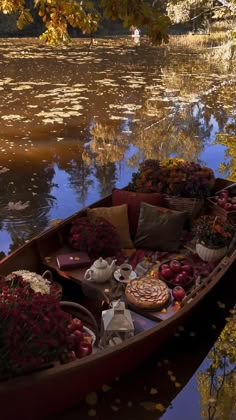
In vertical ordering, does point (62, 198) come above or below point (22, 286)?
below

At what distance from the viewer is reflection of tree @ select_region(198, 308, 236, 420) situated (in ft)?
10.9

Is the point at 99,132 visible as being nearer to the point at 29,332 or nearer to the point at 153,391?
the point at 153,391

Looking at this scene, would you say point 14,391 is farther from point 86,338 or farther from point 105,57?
point 105,57

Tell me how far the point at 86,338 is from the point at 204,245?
71.0 inches

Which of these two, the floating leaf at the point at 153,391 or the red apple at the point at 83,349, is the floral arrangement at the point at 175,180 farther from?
the red apple at the point at 83,349

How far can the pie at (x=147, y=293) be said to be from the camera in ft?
11.7

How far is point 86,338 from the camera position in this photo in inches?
122

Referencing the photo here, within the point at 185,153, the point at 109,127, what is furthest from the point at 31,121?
the point at 185,153

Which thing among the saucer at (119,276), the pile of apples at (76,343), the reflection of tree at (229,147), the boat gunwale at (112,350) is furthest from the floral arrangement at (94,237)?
the reflection of tree at (229,147)

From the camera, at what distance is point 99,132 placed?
409 inches

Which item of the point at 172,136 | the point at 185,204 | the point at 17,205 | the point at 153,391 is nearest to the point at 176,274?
the point at 153,391

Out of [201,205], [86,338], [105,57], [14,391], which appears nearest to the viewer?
[14,391]

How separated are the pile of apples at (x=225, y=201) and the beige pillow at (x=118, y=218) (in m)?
1.23

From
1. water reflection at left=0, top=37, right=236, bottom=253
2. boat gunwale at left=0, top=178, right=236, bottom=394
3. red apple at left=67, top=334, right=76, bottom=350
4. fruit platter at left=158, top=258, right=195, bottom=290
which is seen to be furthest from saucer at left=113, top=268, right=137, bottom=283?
water reflection at left=0, top=37, right=236, bottom=253
